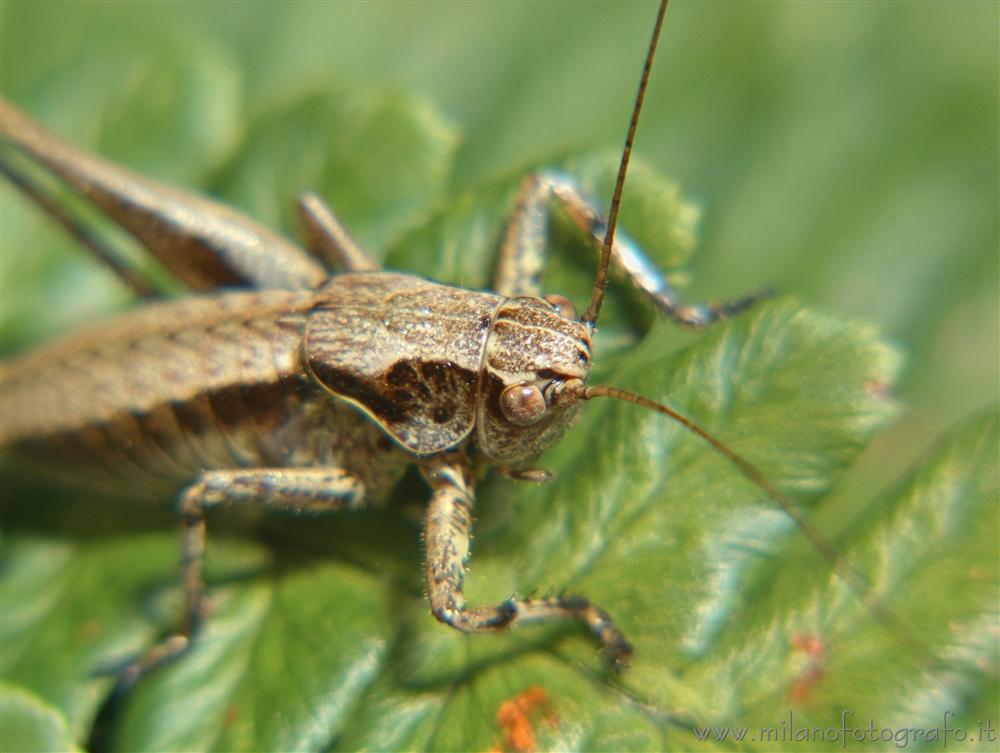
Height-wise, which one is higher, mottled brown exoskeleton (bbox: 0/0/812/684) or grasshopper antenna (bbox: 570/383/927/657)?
grasshopper antenna (bbox: 570/383/927/657)

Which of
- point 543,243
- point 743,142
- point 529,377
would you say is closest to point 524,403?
point 529,377

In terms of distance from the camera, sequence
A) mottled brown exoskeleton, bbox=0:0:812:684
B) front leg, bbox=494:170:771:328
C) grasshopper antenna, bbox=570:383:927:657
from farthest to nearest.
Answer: front leg, bbox=494:170:771:328 → mottled brown exoskeleton, bbox=0:0:812:684 → grasshopper antenna, bbox=570:383:927:657

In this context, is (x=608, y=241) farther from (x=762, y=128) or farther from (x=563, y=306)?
(x=762, y=128)

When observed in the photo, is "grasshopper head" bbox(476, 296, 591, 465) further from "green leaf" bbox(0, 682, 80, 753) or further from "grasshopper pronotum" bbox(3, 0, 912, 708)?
"green leaf" bbox(0, 682, 80, 753)

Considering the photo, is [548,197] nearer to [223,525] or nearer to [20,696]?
[223,525]

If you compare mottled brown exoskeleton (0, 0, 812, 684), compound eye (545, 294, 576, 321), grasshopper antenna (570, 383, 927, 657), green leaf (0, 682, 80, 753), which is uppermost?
grasshopper antenna (570, 383, 927, 657)

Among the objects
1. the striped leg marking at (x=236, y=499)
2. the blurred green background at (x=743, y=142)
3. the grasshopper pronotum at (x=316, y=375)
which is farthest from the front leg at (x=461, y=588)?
the blurred green background at (x=743, y=142)

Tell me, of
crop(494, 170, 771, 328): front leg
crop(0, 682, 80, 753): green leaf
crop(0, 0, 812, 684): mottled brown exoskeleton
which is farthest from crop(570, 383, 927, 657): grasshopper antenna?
crop(0, 682, 80, 753): green leaf
